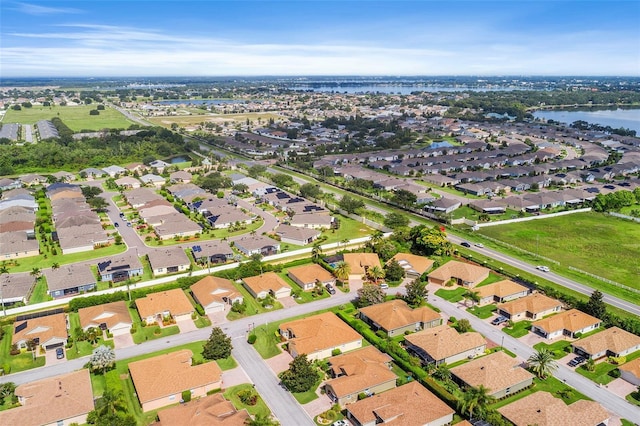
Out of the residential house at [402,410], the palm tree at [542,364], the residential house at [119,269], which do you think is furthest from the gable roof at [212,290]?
the palm tree at [542,364]

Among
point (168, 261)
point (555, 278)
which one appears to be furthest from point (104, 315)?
point (555, 278)

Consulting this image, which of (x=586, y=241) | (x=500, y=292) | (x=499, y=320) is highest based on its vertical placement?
(x=500, y=292)

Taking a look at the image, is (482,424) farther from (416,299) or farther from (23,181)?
(23,181)

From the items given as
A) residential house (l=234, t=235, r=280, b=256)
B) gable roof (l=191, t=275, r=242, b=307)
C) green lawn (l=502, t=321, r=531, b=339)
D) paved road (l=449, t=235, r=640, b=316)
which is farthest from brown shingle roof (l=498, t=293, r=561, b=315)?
residential house (l=234, t=235, r=280, b=256)

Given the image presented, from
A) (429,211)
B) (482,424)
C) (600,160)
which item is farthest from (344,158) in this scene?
(482,424)

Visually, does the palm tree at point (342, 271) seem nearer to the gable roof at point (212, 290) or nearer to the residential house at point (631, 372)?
the gable roof at point (212, 290)

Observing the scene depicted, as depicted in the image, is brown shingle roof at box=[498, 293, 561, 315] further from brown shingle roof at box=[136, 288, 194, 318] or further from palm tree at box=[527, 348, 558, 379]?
brown shingle roof at box=[136, 288, 194, 318]

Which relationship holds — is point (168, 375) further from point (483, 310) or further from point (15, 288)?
point (483, 310)
